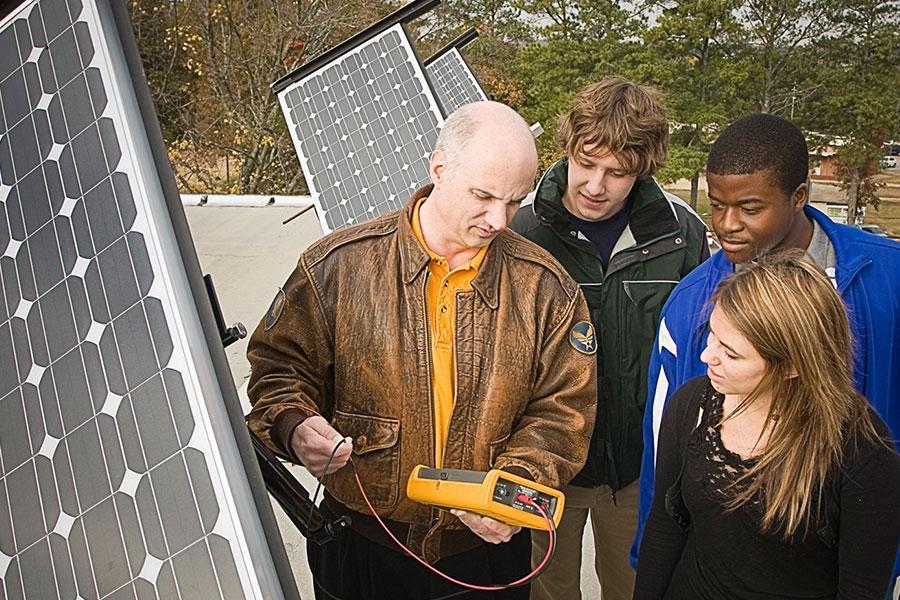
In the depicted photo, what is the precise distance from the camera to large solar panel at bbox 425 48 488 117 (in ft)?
24.3

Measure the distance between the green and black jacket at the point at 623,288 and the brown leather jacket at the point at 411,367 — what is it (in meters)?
0.36

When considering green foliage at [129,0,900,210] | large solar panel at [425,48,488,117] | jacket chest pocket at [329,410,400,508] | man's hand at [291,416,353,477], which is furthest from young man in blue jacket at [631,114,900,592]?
green foliage at [129,0,900,210]

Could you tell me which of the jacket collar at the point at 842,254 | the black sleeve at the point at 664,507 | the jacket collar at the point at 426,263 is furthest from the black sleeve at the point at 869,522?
the jacket collar at the point at 426,263

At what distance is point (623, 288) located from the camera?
231 cm

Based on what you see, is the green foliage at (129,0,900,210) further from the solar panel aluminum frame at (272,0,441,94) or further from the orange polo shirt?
the orange polo shirt

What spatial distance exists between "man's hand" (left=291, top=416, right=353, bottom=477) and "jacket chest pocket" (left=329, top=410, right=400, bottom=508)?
0.46 feet

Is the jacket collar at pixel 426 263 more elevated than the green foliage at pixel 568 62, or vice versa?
the green foliage at pixel 568 62

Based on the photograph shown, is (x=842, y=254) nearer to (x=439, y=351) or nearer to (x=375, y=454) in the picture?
(x=439, y=351)

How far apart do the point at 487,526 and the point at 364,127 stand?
267cm

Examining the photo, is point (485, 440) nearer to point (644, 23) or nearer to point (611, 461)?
point (611, 461)

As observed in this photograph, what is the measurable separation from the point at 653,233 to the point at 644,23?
18.0m

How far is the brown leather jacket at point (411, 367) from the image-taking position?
1882 millimetres

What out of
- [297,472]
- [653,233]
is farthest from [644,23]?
[653,233]

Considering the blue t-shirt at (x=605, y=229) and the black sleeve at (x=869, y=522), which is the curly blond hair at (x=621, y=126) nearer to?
the blue t-shirt at (x=605, y=229)
